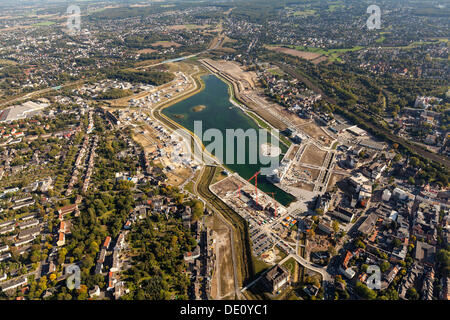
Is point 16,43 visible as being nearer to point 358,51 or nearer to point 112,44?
point 112,44

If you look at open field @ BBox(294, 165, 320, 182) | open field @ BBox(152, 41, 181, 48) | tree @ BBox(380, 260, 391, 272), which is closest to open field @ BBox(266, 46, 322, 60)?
open field @ BBox(152, 41, 181, 48)

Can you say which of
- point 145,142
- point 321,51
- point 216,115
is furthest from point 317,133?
point 321,51

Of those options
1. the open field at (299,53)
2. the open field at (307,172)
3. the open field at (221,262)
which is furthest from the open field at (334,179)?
the open field at (299,53)

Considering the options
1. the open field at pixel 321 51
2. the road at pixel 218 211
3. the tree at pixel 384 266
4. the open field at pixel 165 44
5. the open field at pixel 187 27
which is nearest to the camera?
the road at pixel 218 211

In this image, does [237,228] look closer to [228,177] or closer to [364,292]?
[228,177]

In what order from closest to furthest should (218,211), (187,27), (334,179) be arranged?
1. (218,211)
2. (334,179)
3. (187,27)

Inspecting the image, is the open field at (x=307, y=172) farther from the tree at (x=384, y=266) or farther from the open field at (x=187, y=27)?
the open field at (x=187, y=27)

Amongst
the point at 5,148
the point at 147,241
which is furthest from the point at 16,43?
the point at 147,241
